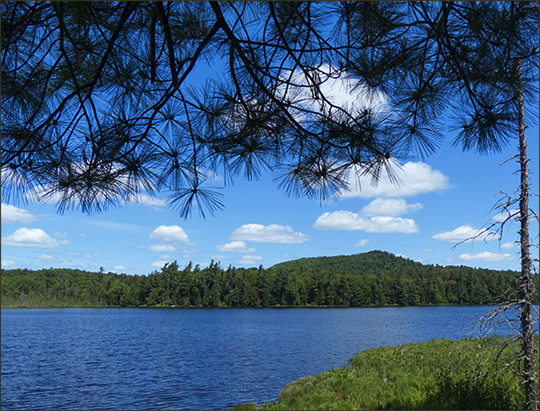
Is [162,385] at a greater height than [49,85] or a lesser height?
lesser

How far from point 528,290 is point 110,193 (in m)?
6.33

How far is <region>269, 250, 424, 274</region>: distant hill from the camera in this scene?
8462 cm

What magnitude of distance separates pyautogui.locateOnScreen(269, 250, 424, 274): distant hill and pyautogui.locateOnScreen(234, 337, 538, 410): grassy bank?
71340 millimetres

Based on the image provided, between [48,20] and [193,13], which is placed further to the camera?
[193,13]

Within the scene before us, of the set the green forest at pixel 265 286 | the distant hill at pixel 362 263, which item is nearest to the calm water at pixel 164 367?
the distant hill at pixel 362 263

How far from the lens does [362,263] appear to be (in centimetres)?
→ 8462

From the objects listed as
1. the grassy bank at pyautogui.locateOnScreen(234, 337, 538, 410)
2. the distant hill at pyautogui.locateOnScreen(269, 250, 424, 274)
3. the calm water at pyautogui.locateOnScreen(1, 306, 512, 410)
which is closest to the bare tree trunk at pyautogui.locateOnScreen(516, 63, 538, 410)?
the grassy bank at pyautogui.locateOnScreen(234, 337, 538, 410)

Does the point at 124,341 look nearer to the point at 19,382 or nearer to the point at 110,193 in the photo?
the point at 19,382

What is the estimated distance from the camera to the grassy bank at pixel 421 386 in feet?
21.5

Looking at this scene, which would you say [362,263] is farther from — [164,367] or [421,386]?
[421,386]

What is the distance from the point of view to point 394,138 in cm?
354

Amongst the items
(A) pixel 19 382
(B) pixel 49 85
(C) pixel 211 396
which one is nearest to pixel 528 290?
(B) pixel 49 85

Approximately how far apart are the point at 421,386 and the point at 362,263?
78.1 m

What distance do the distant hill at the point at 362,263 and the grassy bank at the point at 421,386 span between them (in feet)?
234
